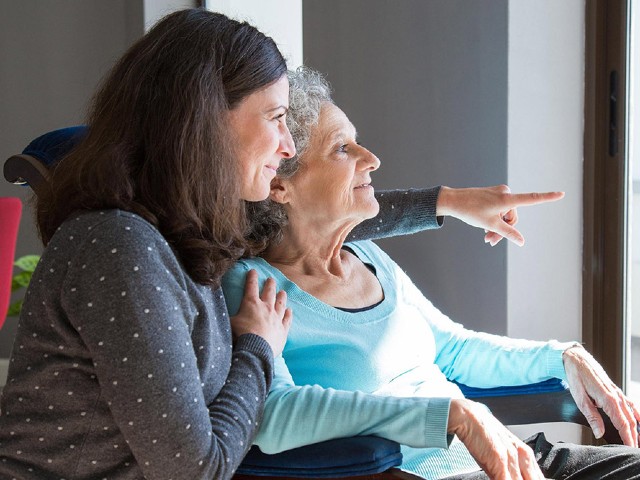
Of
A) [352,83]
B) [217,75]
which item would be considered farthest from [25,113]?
[217,75]

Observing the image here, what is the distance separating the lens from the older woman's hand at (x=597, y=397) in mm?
1760

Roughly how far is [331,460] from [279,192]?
70 cm

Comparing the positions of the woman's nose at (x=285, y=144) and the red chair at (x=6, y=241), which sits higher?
the woman's nose at (x=285, y=144)

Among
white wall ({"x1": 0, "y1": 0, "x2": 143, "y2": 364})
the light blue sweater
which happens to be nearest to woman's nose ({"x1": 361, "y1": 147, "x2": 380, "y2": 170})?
the light blue sweater

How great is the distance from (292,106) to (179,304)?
750 mm

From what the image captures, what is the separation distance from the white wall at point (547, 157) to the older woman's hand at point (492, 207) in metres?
0.39

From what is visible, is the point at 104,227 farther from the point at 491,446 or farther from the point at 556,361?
the point at 556,361

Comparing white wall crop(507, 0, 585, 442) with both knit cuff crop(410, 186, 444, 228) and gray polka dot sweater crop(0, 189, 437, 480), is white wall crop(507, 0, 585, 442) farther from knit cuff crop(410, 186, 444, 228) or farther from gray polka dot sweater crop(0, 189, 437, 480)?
gray polka dot sweater crop(0, 189, 437, 480)

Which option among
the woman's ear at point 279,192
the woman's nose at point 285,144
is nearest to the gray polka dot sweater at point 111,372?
the woman's nose at point 285,144

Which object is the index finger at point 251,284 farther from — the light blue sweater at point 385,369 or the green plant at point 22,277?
the green plant at point 22,277

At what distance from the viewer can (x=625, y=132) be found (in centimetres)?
242

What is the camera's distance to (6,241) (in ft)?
10.8

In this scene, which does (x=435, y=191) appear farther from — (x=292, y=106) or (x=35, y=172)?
(x=35, y=172)

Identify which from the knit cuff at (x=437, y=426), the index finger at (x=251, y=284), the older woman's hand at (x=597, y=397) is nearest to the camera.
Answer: the knit cuff at (x=437, y=426)
